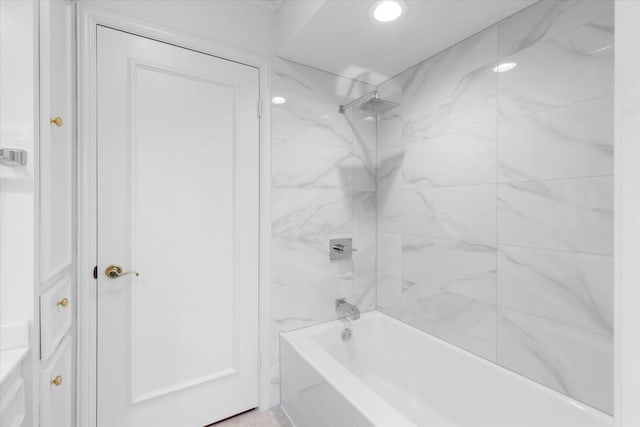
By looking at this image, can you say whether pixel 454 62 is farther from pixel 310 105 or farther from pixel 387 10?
pixel 310 105

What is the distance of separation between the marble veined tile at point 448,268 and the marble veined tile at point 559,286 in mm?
65

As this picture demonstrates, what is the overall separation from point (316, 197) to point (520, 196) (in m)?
1.11

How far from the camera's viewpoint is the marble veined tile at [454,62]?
1.45 m

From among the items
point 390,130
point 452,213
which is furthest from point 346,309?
point 390,130

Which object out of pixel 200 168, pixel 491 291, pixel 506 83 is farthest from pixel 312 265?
pixel 506 83

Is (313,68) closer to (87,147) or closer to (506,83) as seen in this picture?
(506,83)

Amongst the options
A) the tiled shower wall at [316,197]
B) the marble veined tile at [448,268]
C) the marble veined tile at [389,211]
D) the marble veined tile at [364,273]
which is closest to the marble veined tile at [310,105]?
the tiled shower wall at [316,197]

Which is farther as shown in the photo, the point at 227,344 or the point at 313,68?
the point at 313,68

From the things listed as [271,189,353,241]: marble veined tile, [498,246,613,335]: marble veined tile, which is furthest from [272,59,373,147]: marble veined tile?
[498,246,613,335]: marble veined tile

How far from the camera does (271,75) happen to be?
174 centimetres

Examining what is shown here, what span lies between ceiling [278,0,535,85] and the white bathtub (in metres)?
1.70

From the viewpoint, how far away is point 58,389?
1.11 meters

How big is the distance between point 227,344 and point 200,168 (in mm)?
999

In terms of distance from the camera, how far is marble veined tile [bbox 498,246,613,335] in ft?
3.59
